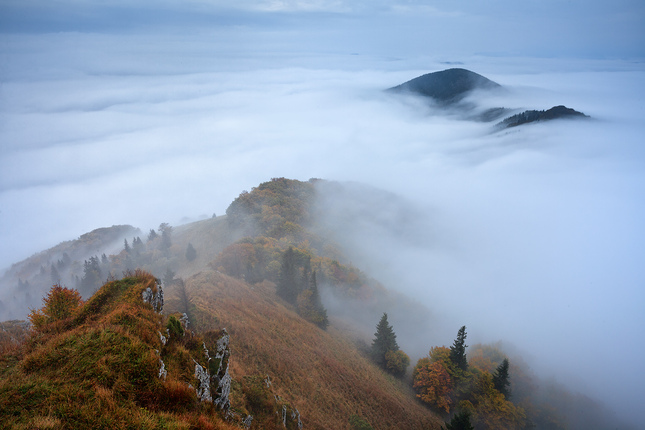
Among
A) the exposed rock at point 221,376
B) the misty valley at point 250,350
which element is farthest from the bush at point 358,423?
the exposed rock at point 221,376

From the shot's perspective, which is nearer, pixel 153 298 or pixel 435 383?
pixel 153 298

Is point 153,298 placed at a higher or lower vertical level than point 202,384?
higher

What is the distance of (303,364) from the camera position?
114ft

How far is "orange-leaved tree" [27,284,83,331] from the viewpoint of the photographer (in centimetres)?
1326

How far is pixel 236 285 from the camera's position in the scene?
169 feet

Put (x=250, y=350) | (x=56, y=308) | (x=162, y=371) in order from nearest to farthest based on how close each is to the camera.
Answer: (x=162, y=371), (x=56, y=308), (x=250, y=350)

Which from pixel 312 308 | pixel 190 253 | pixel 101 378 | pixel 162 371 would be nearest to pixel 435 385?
pixel 312 308

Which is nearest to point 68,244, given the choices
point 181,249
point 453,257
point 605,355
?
point 181,249

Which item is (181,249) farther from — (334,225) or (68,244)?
(68,244)

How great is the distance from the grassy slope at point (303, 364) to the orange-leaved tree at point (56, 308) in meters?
12.8

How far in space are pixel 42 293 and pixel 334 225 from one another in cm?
11423

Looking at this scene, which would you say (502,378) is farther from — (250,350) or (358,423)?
(250,350)

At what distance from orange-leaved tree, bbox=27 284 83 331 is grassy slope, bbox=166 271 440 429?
12.8m

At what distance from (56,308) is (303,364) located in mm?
26708
